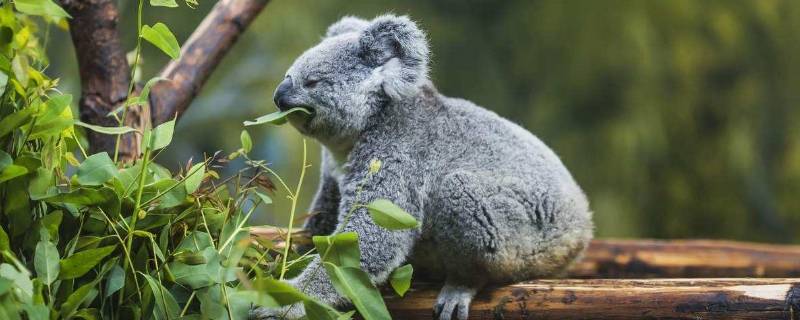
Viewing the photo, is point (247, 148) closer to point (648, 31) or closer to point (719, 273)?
point (719, 273)

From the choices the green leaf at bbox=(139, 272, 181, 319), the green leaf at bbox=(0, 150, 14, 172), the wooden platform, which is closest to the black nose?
the wooden platform

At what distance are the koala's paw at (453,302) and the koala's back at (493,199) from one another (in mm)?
53

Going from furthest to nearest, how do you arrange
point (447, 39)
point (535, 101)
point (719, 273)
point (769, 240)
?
point (447, 39) < point (535, 101) < point (769, 240) < point (719, 273)

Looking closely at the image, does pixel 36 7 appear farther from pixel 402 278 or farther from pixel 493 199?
pixel 493 199

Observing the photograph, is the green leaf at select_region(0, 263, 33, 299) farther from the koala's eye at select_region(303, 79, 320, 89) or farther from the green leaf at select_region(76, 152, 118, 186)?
the koala's eye at select_region(303, 79, 320, 89)

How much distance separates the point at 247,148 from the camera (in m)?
1.98

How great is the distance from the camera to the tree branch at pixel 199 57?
2787mm

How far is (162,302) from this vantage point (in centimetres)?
169

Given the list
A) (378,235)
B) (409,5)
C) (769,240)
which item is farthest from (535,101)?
(378,235)

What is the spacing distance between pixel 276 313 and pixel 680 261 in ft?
6.44

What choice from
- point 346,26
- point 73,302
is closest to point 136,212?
point 73,302

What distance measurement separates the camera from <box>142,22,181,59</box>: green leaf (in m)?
1.75

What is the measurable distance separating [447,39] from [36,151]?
6613 mm

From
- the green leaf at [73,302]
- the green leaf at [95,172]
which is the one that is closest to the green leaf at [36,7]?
the green leaf at [95,172]
